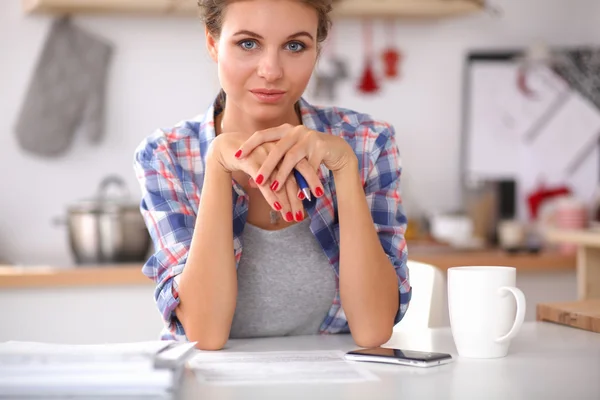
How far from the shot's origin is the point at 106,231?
9.16 feet

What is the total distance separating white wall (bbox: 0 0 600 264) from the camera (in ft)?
10.3

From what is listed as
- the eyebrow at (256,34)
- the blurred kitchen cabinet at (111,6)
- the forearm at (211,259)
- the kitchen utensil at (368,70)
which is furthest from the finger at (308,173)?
the kitchen utensil at (368,70)

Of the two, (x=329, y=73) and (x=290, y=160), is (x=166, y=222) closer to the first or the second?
(x=290, y=160)

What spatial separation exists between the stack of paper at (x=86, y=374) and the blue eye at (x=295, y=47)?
698 mm

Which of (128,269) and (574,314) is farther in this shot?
(128,269)

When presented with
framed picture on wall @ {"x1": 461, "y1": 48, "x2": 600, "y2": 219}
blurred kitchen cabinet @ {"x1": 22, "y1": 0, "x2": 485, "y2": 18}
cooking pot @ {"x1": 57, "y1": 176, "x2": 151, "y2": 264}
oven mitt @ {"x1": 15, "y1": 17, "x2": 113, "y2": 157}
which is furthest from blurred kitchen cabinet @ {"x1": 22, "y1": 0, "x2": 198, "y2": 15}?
framed picture on wall @ {"x1": 461, "y1": 48, "x2": 600, "y2": 219}

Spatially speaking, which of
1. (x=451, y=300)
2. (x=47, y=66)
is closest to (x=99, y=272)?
(x=47, y=66)

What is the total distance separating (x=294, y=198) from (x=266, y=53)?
0.80 feet

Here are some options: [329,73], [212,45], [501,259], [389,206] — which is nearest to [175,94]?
[329,73]

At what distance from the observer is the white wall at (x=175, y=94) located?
3133mm

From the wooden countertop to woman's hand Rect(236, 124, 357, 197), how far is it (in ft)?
4.78

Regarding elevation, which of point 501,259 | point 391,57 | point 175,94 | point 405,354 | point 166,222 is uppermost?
point 391,57

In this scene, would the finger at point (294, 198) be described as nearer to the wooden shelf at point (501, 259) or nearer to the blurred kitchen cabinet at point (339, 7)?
the wooden shelf at point (501, 259)

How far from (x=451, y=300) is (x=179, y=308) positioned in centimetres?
47
